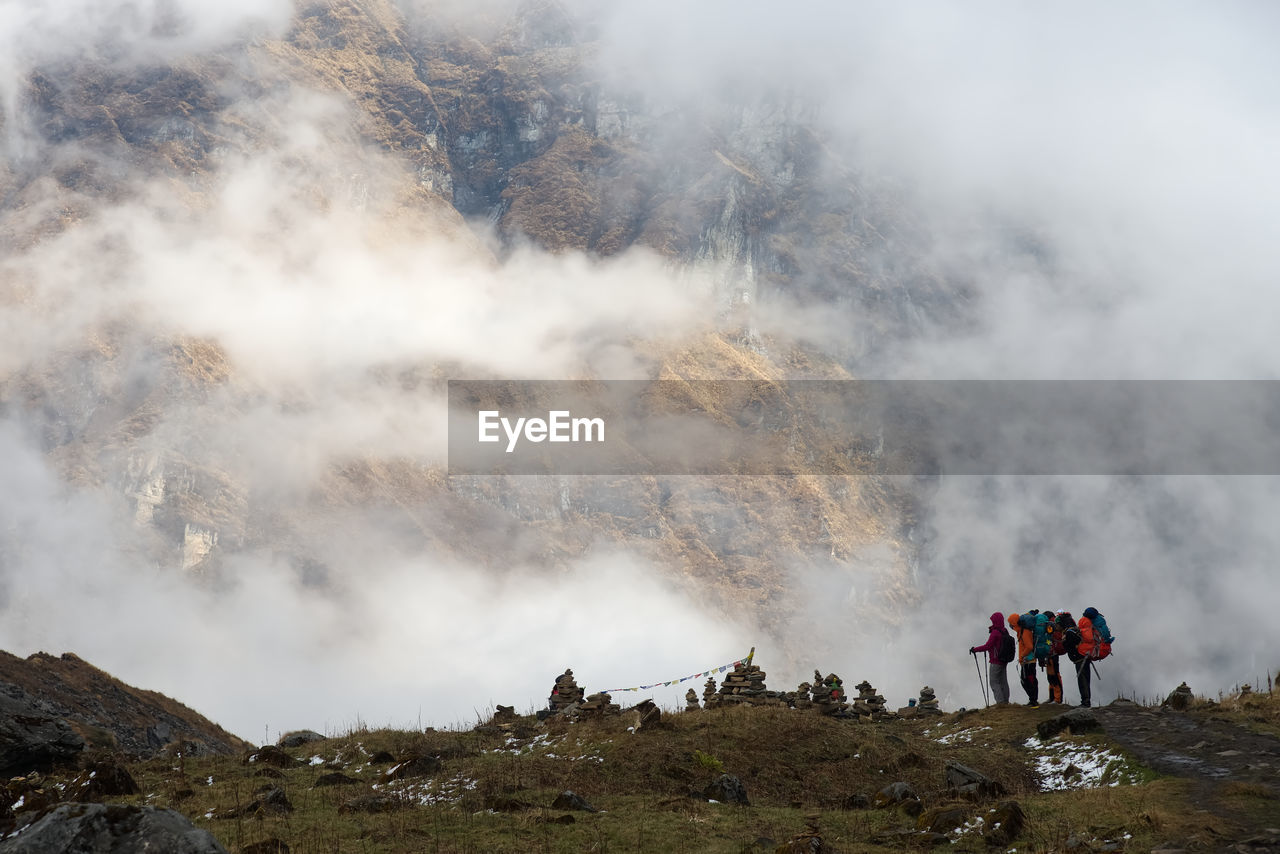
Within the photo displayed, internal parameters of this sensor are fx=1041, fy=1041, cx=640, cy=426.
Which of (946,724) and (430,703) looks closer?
(946,724)

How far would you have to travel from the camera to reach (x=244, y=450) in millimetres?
191250

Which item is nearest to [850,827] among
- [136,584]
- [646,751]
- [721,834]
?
[721,834]

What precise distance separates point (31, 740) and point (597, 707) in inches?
586

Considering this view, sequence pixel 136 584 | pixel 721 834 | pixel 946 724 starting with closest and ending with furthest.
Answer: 1. pixel 721 834
2. pixel 946 724
3. pixel 136 584

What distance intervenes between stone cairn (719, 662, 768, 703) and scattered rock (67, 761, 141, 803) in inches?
777

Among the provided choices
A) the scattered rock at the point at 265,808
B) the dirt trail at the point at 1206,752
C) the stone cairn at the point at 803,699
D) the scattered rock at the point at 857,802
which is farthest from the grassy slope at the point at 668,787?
the stone cairn at the point at 803,699

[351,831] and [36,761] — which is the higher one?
[36,761]

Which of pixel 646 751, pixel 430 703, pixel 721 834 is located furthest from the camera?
pixel 430 703

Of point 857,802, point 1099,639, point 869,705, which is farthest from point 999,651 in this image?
point 857,802

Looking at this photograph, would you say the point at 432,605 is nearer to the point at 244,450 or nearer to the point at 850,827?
the point at 244,450

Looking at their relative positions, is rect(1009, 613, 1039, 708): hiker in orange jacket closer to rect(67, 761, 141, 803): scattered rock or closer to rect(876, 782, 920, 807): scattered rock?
rect(876, 782, 920, 807): scattered rock

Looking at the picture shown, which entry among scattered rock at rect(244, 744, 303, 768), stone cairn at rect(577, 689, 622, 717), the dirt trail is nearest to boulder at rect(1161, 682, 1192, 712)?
the dirt trail

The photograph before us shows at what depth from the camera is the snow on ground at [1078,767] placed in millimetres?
21266

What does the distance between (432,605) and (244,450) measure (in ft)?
149
